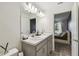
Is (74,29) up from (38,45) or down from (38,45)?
up

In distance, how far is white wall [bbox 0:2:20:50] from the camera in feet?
3.85

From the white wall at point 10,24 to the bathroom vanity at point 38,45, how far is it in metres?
0.15

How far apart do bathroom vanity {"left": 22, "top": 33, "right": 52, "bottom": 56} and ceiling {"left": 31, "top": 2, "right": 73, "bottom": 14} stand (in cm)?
40

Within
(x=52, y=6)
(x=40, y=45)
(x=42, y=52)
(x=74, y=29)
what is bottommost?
(x=42, y=52)

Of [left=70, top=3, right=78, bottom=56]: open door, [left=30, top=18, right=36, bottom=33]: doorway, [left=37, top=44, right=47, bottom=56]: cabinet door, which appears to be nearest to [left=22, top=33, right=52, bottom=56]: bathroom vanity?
[left=37, top=44, right=47, bottom=56]: cabinet door

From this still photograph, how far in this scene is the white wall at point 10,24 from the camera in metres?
1.17

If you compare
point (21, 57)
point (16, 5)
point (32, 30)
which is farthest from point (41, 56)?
point (16, 5)

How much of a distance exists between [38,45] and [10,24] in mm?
554

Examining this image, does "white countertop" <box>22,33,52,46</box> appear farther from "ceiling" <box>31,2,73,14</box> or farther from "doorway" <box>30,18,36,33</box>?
"ceiling" <box>31,2,73,14</box>

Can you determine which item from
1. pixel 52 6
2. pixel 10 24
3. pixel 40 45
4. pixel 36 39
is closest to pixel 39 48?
pixel 40 45

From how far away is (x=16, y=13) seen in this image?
4.11ft

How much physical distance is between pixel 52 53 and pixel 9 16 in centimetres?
91

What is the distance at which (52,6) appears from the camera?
4.09ft

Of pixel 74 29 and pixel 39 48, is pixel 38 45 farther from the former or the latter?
pixel 74 29
